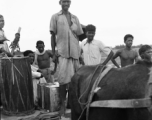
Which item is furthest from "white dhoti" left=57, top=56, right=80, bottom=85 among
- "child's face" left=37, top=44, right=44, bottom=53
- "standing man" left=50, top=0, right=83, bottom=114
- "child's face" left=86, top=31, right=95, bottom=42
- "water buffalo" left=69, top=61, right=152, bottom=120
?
"child's face" left=37, top=44, right=44, bottom=53

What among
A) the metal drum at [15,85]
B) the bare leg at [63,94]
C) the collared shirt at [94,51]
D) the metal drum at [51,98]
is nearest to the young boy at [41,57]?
the metal drum at [51,98]

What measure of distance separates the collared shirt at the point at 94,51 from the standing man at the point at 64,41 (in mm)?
770

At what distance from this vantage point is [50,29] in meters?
3.93

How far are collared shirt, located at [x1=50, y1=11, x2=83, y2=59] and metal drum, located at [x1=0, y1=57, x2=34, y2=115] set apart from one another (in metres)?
0.96

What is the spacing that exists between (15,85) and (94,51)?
6.14 ft

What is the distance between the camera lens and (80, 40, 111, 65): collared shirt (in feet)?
15.6

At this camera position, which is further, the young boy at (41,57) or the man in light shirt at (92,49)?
the young boy at (41,57)

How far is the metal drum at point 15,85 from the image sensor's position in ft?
14.1

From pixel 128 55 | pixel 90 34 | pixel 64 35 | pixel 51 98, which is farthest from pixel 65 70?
pixel 128 55

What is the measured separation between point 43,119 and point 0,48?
77.2 inches

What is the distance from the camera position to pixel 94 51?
15.6 feet

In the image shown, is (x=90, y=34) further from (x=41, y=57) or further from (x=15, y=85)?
(x=41, y=57)

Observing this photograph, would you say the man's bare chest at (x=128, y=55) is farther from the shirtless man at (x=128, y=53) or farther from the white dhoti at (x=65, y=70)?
the white dhoti at (x=65, y=70)

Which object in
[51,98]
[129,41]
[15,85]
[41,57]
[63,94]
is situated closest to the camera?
[63,94]
